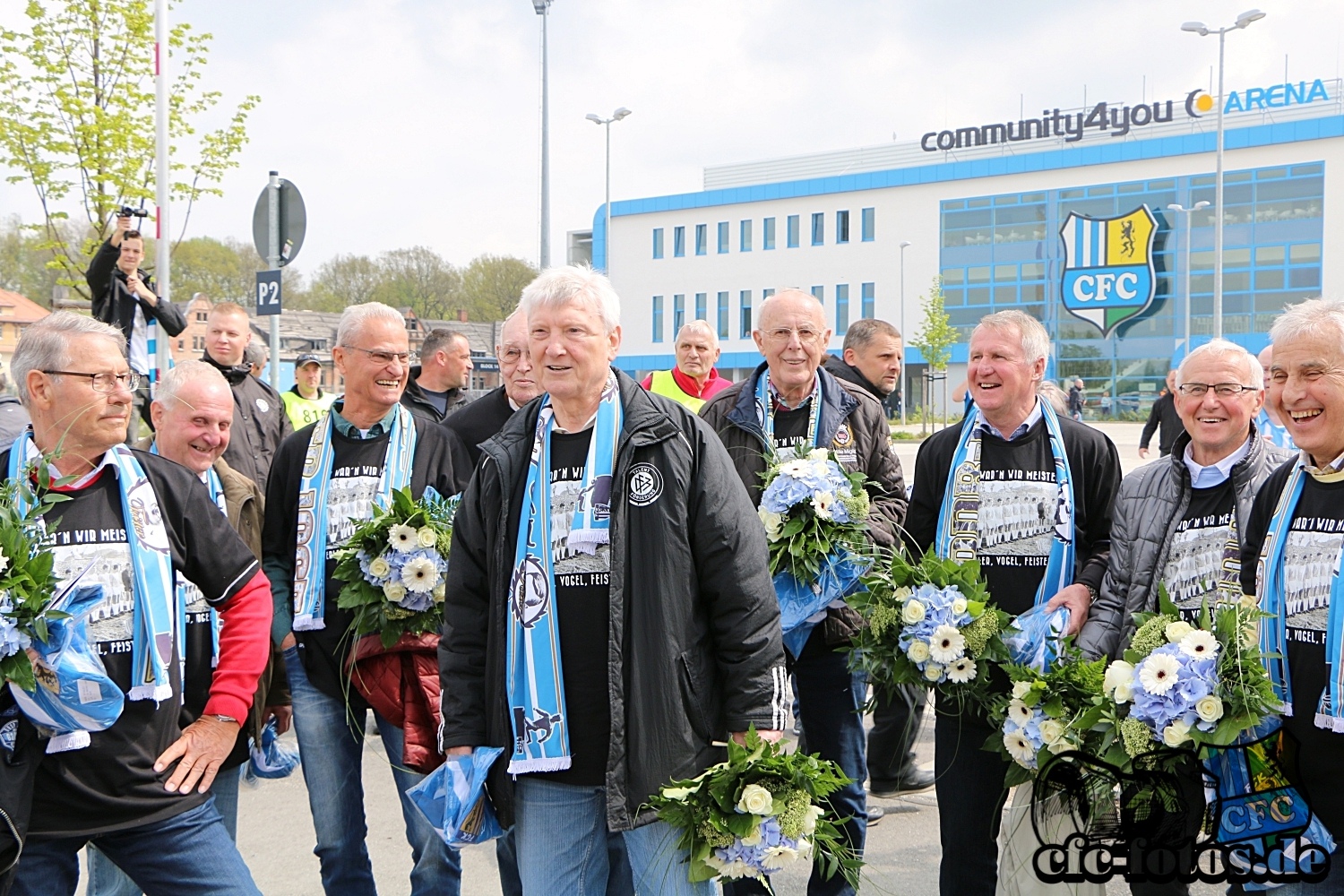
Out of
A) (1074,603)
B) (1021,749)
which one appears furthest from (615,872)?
(1074,603)

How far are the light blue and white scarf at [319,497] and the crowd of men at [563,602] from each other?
18mm

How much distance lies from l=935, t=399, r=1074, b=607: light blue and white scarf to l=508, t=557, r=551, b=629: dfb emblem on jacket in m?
1.74

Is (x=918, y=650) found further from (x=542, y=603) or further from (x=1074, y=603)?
(x=542, y=603)

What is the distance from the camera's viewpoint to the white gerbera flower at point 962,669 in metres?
3.64

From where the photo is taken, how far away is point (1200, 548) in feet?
12.1

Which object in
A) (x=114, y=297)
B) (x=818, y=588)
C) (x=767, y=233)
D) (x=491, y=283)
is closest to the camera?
(x=818, y=588)

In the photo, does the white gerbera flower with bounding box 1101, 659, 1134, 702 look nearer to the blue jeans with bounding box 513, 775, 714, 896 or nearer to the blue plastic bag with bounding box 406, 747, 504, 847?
the blue jeans with bounding box 513, 775, 714, 896

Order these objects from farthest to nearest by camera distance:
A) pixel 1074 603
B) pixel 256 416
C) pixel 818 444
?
pixel 256 416, pixel 818 444, pixel 1074 603

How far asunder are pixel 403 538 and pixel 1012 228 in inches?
2121

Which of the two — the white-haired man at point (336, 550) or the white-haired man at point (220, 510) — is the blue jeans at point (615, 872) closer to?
the white-haired man at point (336, 550)

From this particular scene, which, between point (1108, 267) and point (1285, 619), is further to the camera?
point (1108, 267)

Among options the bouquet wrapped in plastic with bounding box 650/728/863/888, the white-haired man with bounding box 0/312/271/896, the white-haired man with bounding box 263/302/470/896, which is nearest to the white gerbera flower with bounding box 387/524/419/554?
the white-haired man with bounding box 263/302/470/896

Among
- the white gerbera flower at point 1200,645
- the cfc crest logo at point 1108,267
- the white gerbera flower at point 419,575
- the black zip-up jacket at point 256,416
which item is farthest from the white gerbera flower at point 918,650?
the cfc crest logo at point 1108,267

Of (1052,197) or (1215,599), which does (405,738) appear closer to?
(1215,599)
